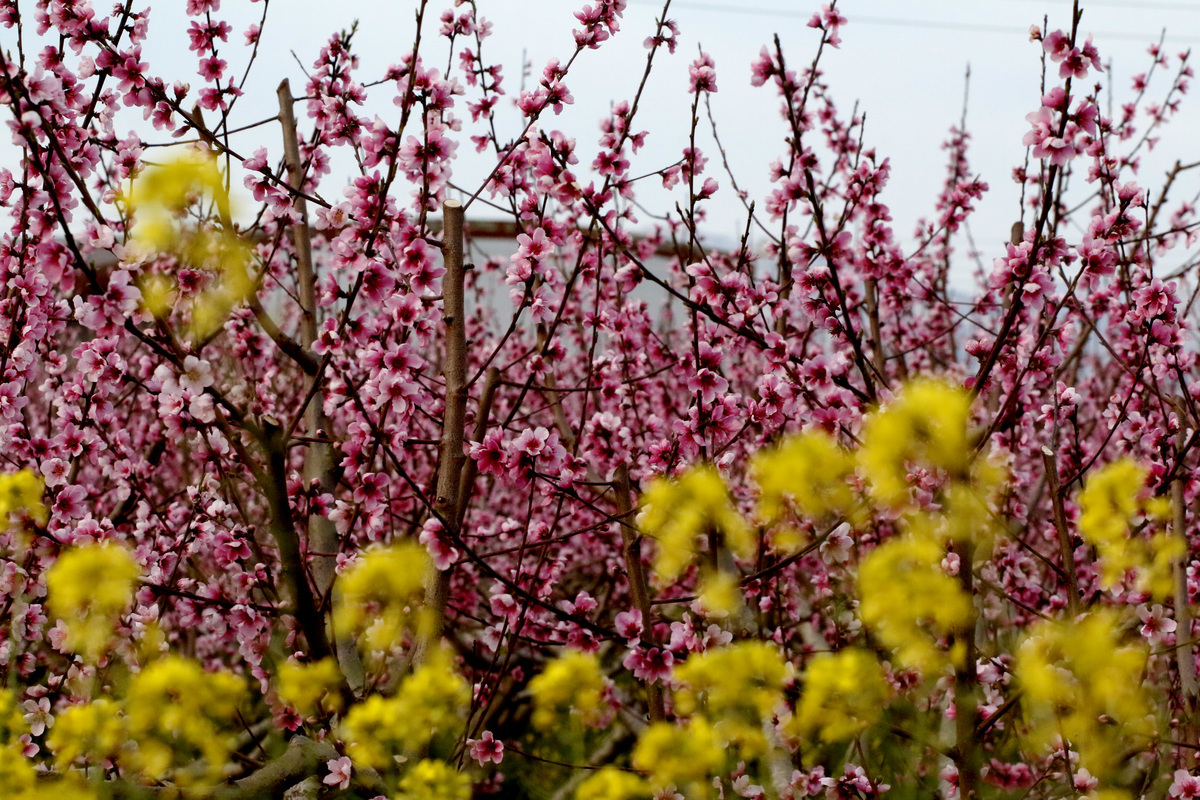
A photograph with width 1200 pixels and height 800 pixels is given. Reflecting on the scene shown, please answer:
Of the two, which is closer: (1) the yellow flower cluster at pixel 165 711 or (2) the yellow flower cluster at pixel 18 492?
(1) the yellow flower cluster at pixel 165 711

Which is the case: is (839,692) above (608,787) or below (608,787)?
above

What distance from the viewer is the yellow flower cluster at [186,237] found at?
210 cm

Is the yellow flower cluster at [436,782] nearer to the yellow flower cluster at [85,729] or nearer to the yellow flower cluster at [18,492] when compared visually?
the yellow flower cluster at [85,729]

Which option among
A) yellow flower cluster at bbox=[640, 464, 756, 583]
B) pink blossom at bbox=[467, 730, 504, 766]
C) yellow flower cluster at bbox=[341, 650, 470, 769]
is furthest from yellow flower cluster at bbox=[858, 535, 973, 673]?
pink blossom at bbox=[467, 730, 504, 766]

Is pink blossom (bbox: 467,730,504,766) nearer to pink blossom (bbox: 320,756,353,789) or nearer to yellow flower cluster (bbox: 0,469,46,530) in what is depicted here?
pink blossom (bbox: 320,756,353,789)

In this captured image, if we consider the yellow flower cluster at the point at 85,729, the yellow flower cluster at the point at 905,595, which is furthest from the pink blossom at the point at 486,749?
the yellow flower cluster at the point at 905,595

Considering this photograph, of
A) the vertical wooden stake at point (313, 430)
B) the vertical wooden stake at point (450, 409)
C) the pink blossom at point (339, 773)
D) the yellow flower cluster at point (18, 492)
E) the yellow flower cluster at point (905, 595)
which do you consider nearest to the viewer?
the yellow flower cluster at point (905, 595)

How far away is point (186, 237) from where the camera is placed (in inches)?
105

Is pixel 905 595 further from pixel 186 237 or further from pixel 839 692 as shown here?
pixel 186 237

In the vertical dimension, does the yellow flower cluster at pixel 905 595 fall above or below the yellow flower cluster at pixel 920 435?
below

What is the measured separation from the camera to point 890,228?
4.11 metres

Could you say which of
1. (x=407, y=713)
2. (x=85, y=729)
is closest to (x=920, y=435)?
(x=407, y=713)

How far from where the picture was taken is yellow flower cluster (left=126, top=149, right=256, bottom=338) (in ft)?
6.88

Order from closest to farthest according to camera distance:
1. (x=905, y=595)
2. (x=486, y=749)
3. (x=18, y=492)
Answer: (x=905, y=595) → (x=18, y=492) → (x=486, y=749)
